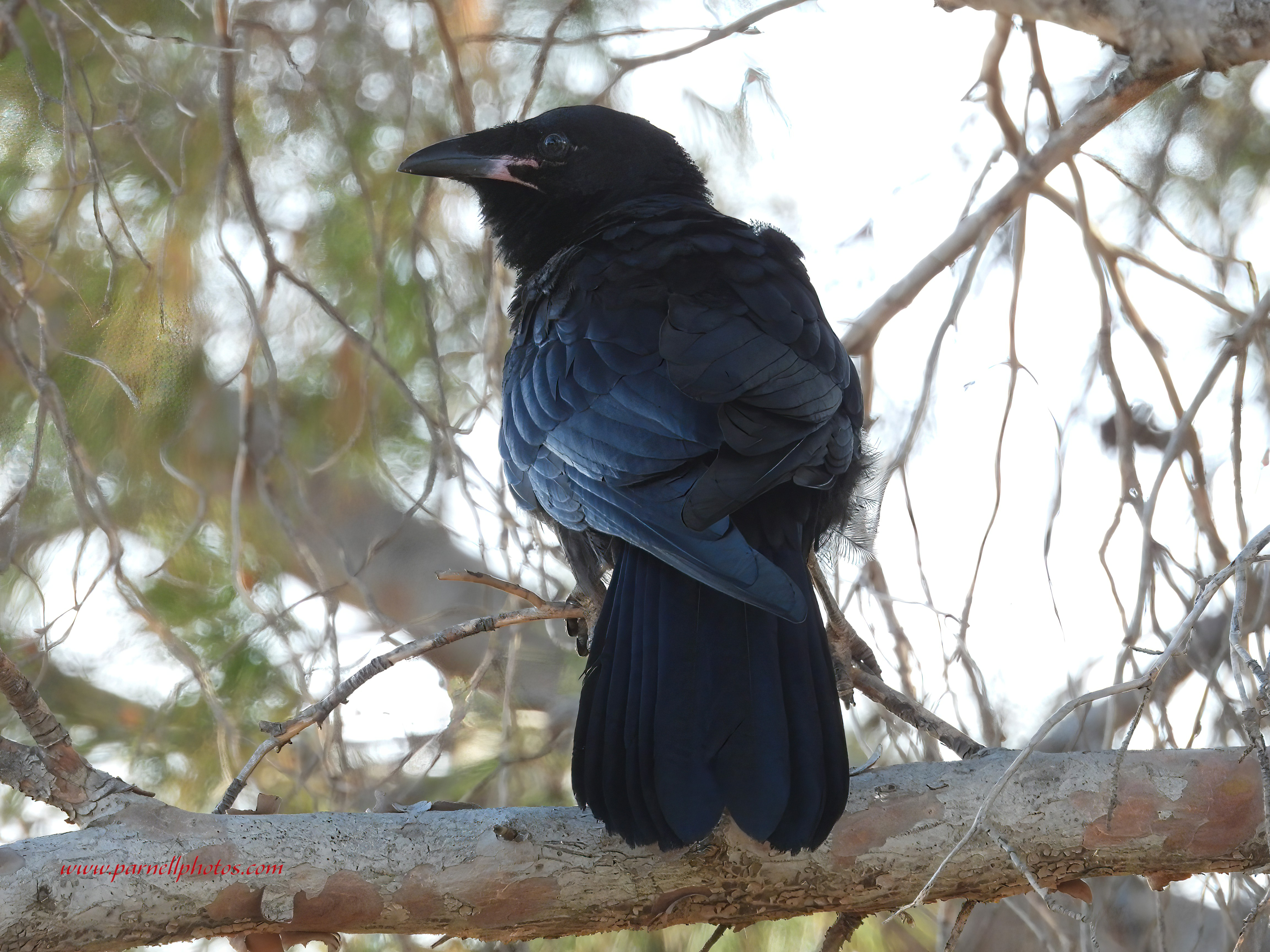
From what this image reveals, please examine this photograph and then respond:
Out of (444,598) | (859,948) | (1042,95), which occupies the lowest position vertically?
(859,948)

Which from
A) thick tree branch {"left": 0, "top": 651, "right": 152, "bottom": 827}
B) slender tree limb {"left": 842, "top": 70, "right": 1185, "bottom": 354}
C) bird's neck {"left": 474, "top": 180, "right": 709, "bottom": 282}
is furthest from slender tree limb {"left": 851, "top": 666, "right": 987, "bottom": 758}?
bird's neck {"left": 474, "top": 180, "right": 709, "bottom": 282}

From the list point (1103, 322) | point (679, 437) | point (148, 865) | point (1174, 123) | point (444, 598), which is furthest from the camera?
point (444, 598)

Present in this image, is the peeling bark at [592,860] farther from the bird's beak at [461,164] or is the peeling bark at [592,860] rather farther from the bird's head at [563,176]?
the bird's head at [563,176]

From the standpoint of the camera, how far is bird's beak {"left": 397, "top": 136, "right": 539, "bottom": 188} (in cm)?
297

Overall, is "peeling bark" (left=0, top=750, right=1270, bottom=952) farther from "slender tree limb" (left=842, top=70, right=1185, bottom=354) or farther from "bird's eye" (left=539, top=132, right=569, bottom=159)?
"bird's eye" (left=539, top=132, right=569, bottom=159)

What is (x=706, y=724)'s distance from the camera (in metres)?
1.82

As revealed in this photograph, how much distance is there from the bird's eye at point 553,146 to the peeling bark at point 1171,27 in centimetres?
121

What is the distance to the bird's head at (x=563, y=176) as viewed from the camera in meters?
3.18

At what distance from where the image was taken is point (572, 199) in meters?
3.29

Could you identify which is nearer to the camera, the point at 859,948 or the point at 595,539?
the point at 595,539

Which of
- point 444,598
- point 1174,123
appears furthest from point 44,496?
point 1174,123

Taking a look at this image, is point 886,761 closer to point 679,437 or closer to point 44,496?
point 679,437

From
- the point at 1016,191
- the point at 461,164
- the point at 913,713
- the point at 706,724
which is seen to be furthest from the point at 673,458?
the point at 461,164

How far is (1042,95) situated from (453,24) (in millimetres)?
1607
